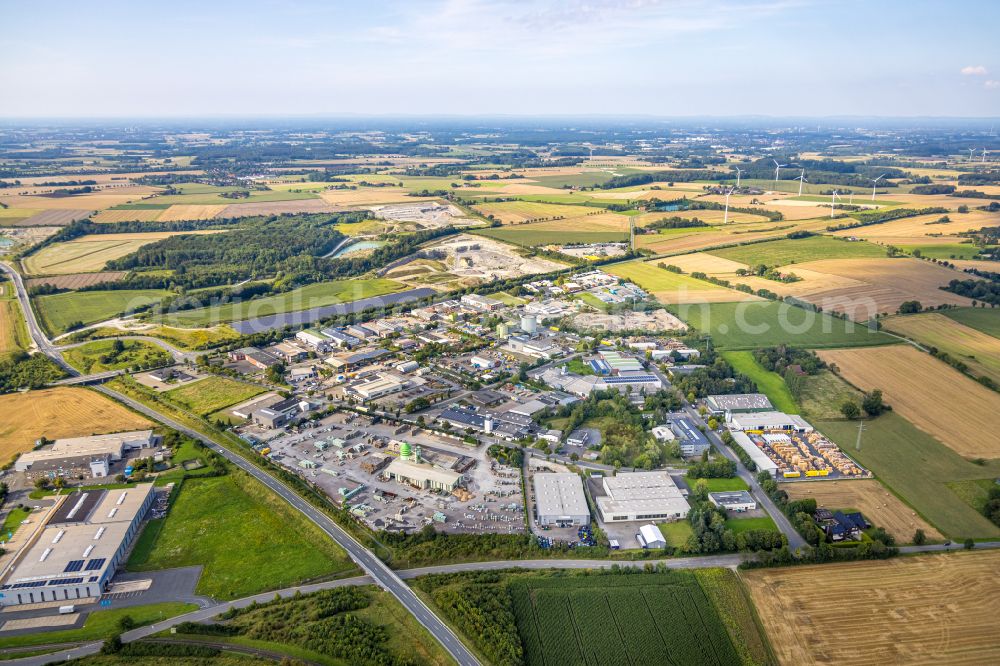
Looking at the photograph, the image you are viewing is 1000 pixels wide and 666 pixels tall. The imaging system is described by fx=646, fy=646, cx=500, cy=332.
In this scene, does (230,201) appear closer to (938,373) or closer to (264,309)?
(264,309)

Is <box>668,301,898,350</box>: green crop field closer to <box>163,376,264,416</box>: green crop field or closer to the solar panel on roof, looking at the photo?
<box>163,376,264,416</box>: green crop field

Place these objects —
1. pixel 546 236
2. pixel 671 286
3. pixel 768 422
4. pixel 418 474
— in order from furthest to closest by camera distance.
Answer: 1. pixel 546 236
2. pixel 671 286
3. pixel 768 422
4. pixel 418 474

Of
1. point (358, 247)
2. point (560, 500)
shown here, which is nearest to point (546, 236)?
point (358, 247)

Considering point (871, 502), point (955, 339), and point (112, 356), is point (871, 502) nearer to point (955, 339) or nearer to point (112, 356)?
point (955, 339)

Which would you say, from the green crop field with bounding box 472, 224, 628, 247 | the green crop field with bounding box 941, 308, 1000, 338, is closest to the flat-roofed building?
the green crop field with bounding box 941, 308, 1000, 338

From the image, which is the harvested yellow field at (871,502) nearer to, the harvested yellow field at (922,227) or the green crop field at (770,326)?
the green crop field at (770,326)

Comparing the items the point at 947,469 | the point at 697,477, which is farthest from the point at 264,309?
the point at 947,469
